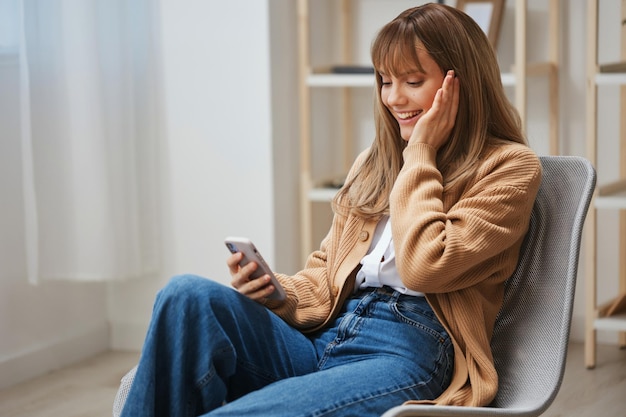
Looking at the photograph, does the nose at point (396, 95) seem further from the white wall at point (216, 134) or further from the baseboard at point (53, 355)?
the baseboard at point (53, 355)

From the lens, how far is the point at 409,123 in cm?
168

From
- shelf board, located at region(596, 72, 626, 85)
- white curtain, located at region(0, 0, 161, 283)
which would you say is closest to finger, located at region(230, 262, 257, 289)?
white curtain, located at region(0, 0, 161, 283)

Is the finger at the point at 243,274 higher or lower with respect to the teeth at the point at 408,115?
lower

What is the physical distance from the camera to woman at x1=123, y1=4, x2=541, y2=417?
1.43 m

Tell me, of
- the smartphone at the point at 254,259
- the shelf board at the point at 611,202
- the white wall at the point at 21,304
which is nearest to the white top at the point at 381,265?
the smartphone at the point at 254,259

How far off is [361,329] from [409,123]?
1.20 feet

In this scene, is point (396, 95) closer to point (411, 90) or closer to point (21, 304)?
point (411, 90)

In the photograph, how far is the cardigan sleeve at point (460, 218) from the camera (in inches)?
58.1

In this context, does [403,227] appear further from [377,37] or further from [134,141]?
[134,141]

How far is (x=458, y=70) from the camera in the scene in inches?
63.8

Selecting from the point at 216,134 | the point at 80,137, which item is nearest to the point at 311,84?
the point at 216,134

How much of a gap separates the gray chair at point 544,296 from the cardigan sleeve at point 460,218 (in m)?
0.06

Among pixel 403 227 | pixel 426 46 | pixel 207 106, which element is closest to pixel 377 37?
pixel 426 46

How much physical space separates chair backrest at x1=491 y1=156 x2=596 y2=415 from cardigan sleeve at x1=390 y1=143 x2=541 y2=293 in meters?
0.06
